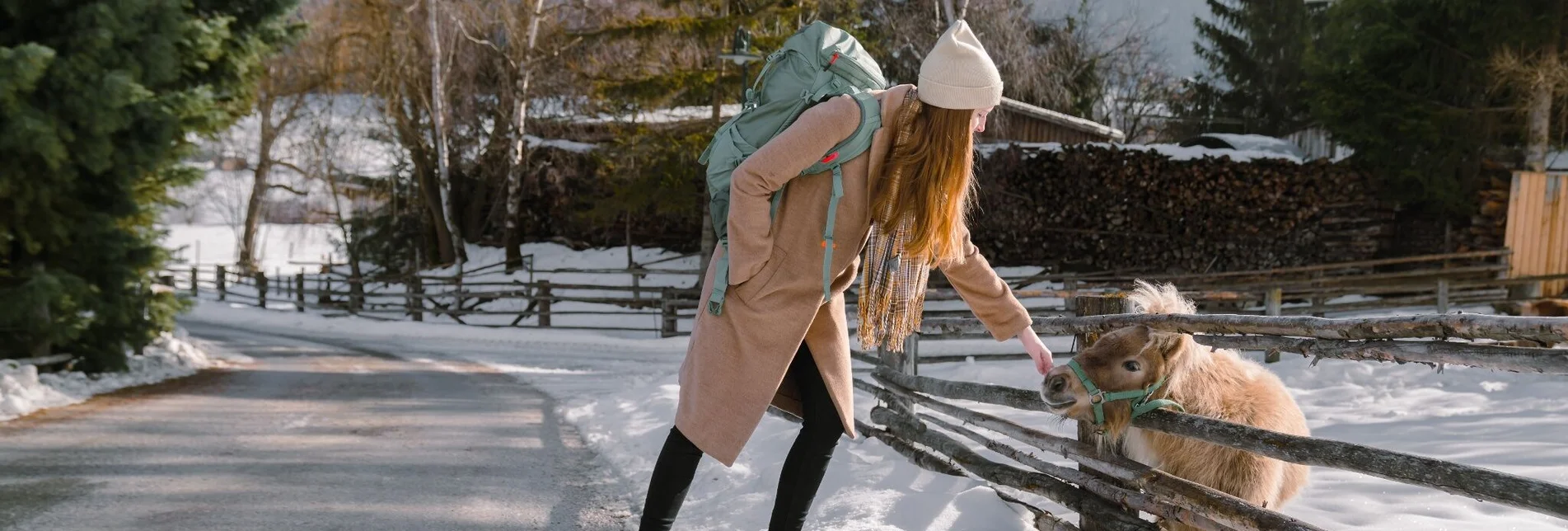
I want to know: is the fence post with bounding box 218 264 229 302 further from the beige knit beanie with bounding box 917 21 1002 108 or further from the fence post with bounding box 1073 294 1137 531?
the beige knit beanie with bounding box 917 21 1002 108

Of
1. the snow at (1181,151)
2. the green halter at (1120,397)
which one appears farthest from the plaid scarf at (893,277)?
the snow at (1181,151)

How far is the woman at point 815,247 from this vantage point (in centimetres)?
254

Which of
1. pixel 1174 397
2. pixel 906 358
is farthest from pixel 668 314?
pixel 1174 397

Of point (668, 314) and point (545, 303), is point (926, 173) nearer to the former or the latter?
point (668, 314)

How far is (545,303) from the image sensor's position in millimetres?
18922

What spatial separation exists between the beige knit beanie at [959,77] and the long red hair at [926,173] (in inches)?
1.4

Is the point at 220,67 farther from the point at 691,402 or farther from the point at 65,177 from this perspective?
the point at 691,402

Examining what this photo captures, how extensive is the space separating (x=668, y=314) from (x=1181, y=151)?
9.61 m

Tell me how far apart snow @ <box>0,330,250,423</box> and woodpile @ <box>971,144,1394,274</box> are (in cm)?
1184

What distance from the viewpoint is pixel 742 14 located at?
1789cm

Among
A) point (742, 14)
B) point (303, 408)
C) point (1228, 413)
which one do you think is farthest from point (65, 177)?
point (742, 14)

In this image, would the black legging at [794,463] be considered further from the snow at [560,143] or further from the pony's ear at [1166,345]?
the snow at [560,143]

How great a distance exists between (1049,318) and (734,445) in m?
2.19

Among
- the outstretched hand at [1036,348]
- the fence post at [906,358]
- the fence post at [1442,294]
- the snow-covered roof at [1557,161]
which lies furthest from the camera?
the snow-covered roof at [1557,161]
